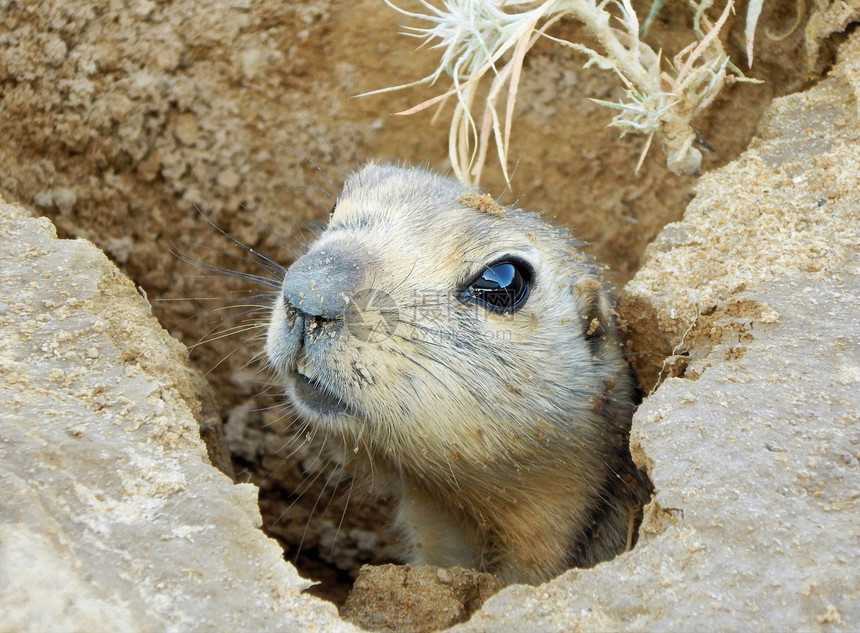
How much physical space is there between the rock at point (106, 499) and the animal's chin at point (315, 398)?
565 millimetres

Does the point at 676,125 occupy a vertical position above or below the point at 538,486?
above

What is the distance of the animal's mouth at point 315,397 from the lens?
3.42 m

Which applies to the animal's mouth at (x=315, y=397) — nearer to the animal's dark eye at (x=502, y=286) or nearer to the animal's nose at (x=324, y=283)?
the animal's nose at (x=324, y=283)

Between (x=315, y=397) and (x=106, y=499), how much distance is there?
1.08 m

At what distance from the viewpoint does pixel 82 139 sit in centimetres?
530

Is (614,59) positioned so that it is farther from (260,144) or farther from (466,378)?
(260,144)

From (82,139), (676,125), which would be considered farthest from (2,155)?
(676,125)

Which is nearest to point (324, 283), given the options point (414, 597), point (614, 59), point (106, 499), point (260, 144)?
point (106, 499)

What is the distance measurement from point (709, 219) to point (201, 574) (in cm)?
293

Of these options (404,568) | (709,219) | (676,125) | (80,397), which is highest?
(676,125)

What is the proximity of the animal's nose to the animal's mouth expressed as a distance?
318 mm

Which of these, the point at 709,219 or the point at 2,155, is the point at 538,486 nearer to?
the point at 709,219

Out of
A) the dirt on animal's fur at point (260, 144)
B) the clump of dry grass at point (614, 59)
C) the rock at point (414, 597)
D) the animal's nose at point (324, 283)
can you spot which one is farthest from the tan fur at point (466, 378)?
the dirt on animal's fur at point (260, 144)

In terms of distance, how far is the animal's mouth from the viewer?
3.42 meters
